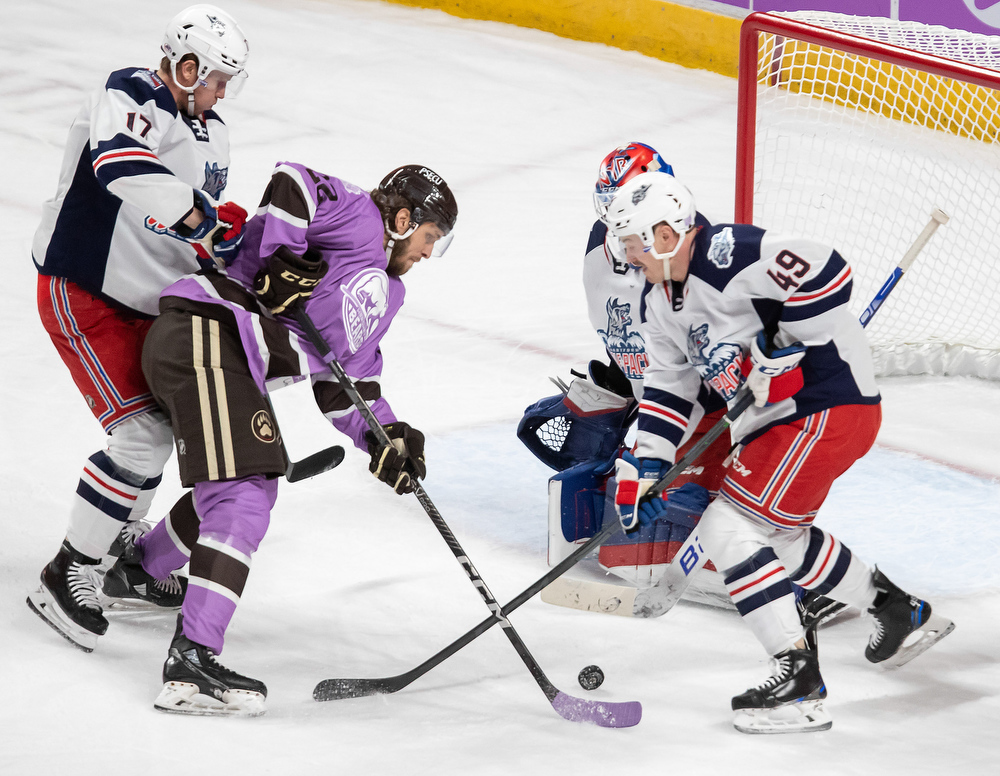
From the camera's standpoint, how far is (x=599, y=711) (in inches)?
96.1

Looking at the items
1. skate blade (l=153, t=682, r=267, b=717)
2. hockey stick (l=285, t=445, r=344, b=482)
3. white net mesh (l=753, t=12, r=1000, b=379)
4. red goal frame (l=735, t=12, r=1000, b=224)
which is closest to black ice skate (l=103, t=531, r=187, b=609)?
hockey stick (l=285, t=445, r=344, b=482)

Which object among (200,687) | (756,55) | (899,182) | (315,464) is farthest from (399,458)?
(899,182)

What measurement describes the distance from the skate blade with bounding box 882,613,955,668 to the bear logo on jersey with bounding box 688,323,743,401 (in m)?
0.61

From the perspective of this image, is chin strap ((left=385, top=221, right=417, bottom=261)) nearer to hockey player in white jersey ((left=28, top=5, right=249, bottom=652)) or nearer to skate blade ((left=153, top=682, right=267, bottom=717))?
hockey player in white jersey ((left=28, top=5, right=249, bottom=652))

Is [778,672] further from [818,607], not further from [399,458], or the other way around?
[399,458]

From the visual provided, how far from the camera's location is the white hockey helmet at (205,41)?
8.49ft

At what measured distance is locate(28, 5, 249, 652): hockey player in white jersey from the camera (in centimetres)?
260

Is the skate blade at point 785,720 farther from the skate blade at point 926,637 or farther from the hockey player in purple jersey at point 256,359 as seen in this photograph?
the hockey player in purple jersey at point 256,359

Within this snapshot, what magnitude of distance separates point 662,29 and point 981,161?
8.70ft

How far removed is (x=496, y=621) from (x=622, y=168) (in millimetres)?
1046

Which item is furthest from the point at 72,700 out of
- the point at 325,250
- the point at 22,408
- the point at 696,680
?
the point at 22,408

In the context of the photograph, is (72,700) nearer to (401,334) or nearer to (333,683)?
(333,683)

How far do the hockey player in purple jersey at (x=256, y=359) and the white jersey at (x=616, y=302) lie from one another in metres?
0.46

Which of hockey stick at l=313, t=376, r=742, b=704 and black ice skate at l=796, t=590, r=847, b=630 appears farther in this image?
black ice skate at l=796, t=590, r=847, b=630
